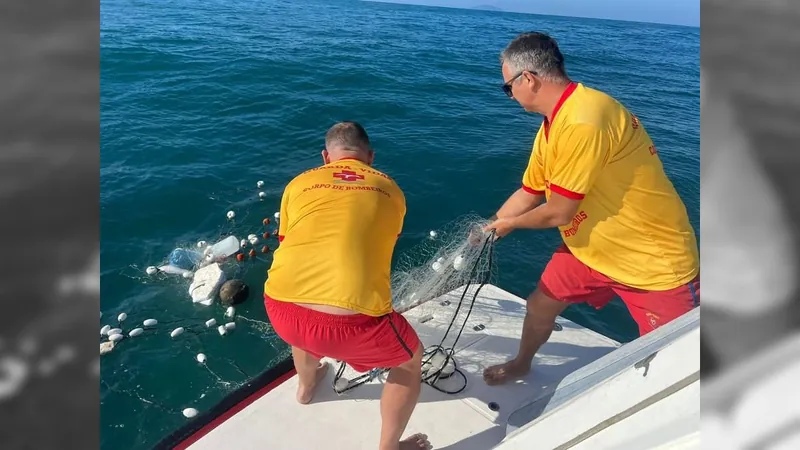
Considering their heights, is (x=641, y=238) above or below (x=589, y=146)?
below

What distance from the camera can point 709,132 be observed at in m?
1.04

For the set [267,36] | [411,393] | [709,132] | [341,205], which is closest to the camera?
[709,132]

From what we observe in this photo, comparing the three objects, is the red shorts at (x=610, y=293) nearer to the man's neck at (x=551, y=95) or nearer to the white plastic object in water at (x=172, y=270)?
the man's neck at (x=551, y=95)

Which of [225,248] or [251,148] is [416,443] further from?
[251,148]

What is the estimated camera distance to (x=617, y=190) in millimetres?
2879

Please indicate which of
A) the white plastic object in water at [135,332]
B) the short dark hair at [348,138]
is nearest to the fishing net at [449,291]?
the short dark hair at [348,138]

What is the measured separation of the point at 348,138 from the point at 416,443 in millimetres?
1878

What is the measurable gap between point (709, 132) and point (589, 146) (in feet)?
5.59

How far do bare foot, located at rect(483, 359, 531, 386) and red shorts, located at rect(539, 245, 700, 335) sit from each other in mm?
630

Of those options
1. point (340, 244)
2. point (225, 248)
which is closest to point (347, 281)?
point (340, 244)

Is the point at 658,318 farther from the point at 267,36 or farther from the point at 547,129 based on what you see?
the point at 267,36

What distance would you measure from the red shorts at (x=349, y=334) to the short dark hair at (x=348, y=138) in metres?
1.02

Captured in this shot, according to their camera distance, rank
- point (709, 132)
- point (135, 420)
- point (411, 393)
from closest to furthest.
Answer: point (709, 132) → point (411, 393) → point (135, 420)

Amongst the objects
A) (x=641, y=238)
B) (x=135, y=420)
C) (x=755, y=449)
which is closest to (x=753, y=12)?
(x=755, y=449)
